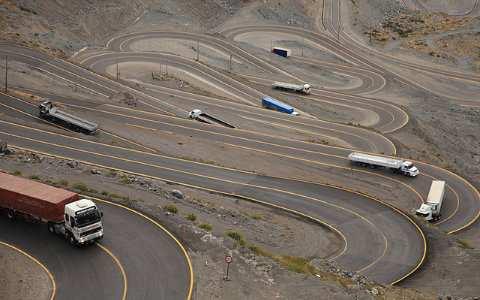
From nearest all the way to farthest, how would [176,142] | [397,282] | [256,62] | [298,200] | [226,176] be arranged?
[397,282] < [298,200] < [226,176] < [176,142] < [256,62]

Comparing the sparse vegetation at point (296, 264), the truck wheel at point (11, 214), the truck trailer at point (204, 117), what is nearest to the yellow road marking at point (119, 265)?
the truck wheel at point (11, 214)

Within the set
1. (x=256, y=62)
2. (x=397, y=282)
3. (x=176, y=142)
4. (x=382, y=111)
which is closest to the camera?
(x=397, y=282)

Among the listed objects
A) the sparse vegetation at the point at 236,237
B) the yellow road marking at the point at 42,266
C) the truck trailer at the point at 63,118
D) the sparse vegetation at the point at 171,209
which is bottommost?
the yellow road marking at the point at 42,266

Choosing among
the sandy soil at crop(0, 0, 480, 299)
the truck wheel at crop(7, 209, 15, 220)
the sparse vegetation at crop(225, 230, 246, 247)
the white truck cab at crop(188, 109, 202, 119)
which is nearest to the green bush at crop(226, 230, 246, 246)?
the sparse vegetation at crop(225, 230, 246, 247)

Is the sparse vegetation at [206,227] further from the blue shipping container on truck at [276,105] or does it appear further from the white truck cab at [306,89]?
the white truck cab at [306,89]

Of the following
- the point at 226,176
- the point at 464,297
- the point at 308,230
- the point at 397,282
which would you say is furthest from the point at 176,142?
the point at 464,297

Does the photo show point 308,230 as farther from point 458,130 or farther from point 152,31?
point 152,31
